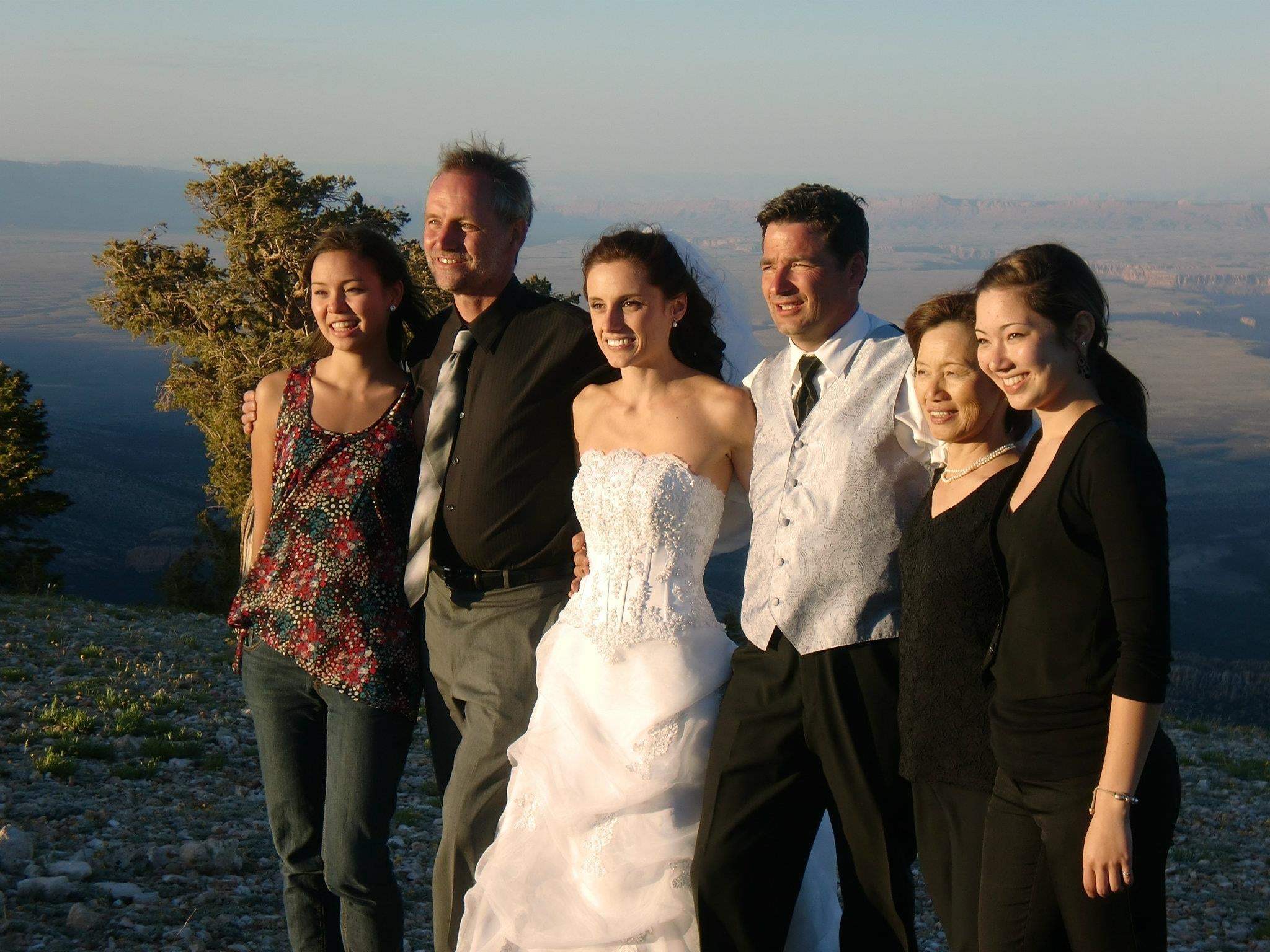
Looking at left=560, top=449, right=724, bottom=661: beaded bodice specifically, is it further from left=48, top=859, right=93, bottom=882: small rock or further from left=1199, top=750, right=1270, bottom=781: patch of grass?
left=1199, top=750, right=1270, bottom=781: patch of grass

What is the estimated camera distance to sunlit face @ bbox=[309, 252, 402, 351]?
14.3 feet

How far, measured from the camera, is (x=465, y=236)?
15.3ft

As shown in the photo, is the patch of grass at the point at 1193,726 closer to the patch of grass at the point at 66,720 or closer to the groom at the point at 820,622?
the patch of grass at the point at 66,720

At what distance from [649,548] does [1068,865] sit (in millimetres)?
1794

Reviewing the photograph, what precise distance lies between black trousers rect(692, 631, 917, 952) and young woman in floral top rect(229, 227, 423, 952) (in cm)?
116

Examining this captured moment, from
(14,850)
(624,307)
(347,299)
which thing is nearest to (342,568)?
(347,299)

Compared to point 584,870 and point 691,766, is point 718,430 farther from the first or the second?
point 584,870

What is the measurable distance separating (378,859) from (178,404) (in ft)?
82.9

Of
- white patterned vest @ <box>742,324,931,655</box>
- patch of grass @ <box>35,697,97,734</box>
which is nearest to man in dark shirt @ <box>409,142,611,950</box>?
white patterned vest @ <box>742,324,931,655</box>

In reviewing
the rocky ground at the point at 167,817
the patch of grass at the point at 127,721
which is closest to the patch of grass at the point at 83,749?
the rocky ground at the point at 167,817

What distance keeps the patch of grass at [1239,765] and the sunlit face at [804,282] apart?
1009 cm

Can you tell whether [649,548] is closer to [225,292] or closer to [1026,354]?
[1026,354]

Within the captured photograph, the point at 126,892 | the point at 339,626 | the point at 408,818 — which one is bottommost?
the point at 408,818

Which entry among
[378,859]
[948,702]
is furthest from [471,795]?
[948,702]
